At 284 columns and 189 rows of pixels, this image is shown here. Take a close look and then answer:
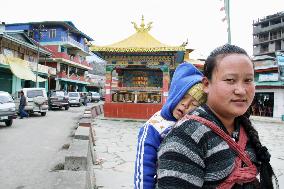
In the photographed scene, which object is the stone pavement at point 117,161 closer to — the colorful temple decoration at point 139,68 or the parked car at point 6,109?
the parked car at point 6,109

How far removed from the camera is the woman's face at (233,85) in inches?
60.4

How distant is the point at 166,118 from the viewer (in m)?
2.09

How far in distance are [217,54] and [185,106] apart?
18.3 inches

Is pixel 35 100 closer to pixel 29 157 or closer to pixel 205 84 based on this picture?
pixel 29 157

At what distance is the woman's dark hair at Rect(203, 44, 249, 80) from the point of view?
5.18ft

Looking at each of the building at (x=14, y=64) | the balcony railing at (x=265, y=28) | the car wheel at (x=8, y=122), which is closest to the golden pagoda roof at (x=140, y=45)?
the car wheel at (x=8, y=122)

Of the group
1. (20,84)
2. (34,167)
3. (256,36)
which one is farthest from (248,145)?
(256,36)

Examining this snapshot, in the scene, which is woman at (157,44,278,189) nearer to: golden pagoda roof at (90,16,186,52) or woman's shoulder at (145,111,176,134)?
woman's shoulder at (145,111,176,134)

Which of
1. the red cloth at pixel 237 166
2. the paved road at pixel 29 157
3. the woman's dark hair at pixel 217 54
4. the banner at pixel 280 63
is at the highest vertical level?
the banner at pixel 280 63

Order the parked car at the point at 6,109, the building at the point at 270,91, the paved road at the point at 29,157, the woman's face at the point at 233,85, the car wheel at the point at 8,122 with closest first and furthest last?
the woman's face at the point at 233,85 < the paved road at the point at 29,157 < the parked car at the point at 6,109 < the car wheel at the point at 8,122 < the building at the point at 270,91

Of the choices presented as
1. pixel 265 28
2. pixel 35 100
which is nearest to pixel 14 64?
pixel 35 100

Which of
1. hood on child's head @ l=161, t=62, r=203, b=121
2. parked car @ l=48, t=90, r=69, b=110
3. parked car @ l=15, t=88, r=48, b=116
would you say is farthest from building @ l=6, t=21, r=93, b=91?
hood on child's head @ l=161, t=62, r=203, b=121

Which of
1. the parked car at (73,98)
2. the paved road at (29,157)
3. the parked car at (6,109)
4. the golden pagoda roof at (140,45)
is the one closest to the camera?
the paved road at (29,157)

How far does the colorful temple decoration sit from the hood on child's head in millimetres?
17366
